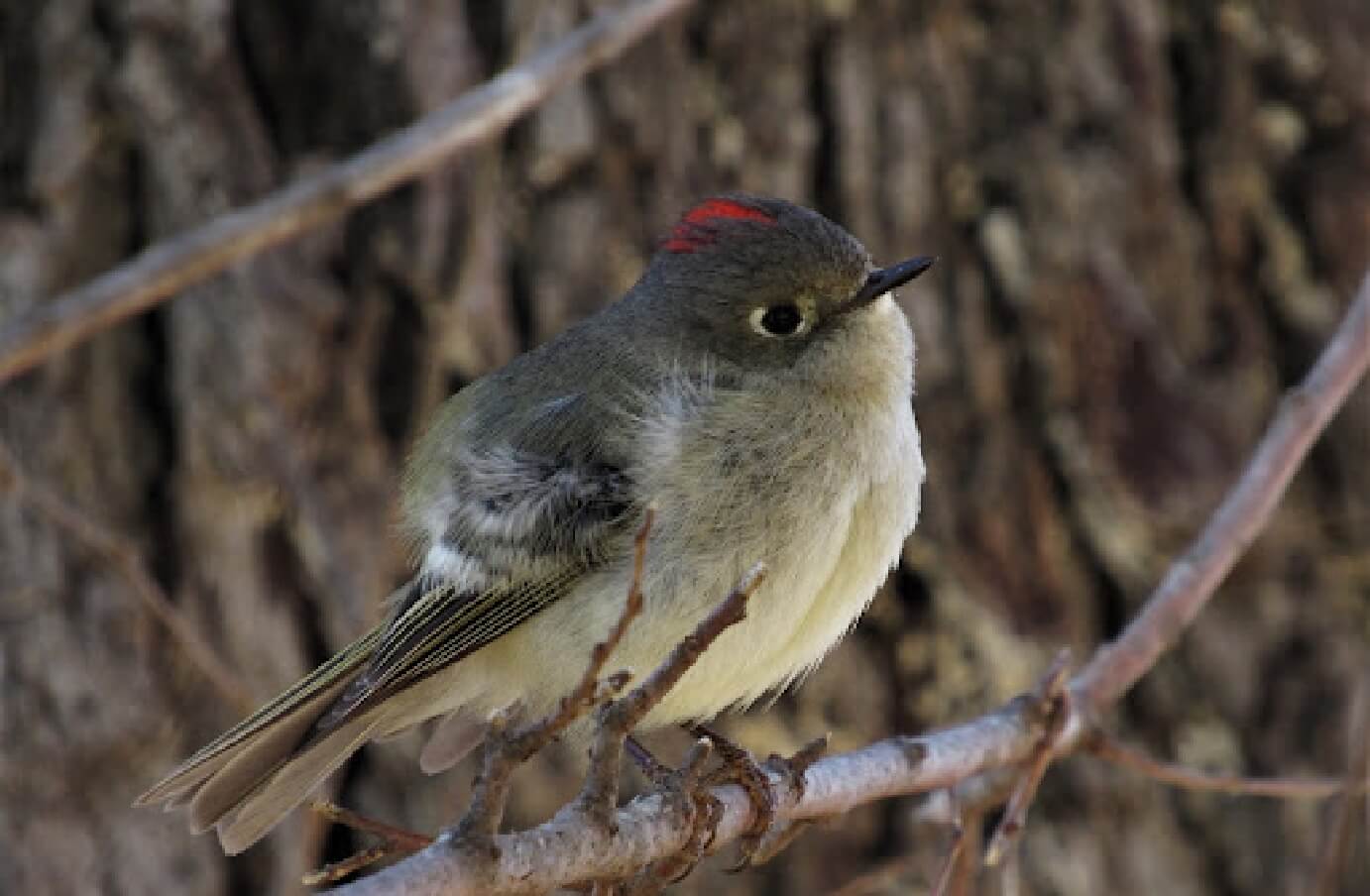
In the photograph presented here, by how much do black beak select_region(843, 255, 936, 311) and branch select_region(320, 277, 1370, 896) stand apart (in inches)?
24.5

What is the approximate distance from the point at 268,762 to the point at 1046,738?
1.18 meters

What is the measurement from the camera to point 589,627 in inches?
110

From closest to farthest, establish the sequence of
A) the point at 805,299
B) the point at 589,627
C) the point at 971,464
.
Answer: the point at 589,627 → the point at 805,299 → the point at 971,464

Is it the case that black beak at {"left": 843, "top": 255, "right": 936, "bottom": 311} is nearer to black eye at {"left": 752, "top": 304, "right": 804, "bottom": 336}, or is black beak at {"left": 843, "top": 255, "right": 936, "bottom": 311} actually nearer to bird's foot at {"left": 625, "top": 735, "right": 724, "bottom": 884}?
black eye at {"left": 752, "top": 304, "right": 804, "bottom": 336}

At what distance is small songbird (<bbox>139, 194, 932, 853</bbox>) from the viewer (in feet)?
9.09

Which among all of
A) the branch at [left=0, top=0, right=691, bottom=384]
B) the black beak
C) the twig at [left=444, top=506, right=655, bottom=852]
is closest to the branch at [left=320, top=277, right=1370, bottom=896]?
the twig at [left=444, top=506, right=655, bottom=852]

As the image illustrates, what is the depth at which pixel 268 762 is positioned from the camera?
2828 millimetres

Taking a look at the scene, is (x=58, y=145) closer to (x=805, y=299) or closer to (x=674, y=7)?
(x=674, y=7)

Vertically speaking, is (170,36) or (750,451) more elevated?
(170,36)

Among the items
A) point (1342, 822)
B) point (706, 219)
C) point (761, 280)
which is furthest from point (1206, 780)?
point (706, 219)

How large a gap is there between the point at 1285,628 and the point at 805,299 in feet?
5.43

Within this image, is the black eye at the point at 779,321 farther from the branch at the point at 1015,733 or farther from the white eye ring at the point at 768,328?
the branch at the point at 1015,733

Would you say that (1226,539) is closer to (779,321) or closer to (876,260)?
(779,321)

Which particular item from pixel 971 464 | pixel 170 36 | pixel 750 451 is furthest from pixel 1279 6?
pixel 170 36
